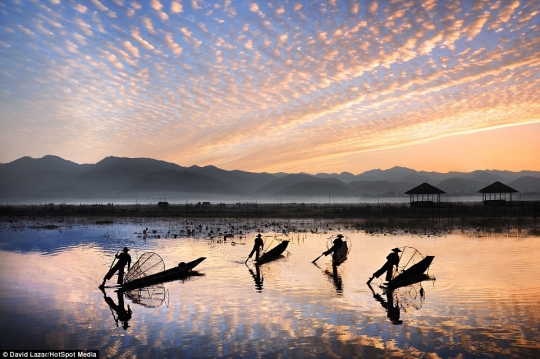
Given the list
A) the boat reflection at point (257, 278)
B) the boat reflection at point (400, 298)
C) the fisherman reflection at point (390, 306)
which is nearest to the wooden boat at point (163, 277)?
the boat reflection at point (257, 278)

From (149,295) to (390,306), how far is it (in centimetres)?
849

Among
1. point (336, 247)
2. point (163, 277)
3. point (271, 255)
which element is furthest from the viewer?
point (271, 255)

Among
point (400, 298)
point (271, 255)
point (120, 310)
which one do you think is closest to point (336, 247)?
point (271, 255)

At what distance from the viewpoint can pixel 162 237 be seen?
126 feet

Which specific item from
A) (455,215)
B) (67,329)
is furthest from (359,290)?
(455,215)

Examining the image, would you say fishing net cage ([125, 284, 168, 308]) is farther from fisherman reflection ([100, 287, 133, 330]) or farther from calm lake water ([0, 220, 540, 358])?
fisherman reflection ([100, 287, 133, 330])

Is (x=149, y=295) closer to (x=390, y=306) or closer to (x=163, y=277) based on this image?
(x=163, y=277)

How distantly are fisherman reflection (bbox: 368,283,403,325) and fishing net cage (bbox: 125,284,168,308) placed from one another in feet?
24.1

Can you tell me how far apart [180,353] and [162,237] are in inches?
1159

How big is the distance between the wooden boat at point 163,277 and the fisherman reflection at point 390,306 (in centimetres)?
795

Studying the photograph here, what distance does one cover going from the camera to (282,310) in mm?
13594

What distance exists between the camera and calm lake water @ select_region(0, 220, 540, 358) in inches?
408

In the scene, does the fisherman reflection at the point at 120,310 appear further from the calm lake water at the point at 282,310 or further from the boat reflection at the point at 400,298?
the boat reflection at the point at 400,298

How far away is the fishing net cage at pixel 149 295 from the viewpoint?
14938 millimetres
